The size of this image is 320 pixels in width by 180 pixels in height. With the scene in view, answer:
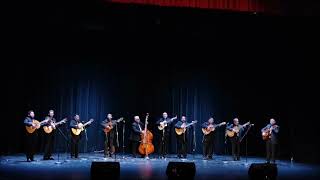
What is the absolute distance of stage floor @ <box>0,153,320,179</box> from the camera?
507 inches

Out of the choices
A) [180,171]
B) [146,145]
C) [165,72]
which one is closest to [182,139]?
[146,145]

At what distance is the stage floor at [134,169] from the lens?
12.9 m

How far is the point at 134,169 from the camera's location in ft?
47.8

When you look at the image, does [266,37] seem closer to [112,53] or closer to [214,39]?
[214,39]

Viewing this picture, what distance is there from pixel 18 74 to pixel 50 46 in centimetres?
181

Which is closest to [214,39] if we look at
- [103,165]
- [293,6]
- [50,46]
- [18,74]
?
[293,6]

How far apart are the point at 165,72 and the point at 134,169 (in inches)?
324

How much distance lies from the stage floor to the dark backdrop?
2839 mm

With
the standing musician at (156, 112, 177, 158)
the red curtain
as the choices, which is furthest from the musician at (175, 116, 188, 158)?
the red curtain

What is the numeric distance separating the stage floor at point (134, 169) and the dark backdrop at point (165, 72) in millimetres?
2839

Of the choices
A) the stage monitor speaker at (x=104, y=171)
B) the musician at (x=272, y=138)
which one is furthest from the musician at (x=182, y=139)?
the stage monitor speaker at (x=104, y=171)

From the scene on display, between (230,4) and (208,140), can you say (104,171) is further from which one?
(208,140)

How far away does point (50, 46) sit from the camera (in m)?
20.6

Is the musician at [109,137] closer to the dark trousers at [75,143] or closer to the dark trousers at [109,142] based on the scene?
the dark trousers at [109,142]
